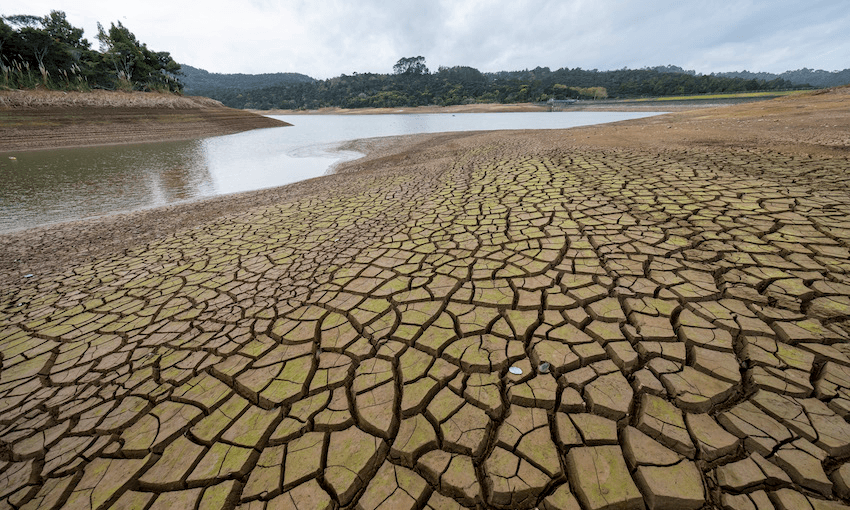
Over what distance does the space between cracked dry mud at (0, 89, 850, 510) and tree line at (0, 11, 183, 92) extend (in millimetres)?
31732

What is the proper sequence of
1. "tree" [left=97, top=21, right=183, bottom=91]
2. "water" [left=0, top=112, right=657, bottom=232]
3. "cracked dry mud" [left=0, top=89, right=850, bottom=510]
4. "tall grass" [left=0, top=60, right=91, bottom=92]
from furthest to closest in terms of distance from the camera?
"tree" [left=97, top=21, right=183, bottom=91] < "tall grass" [left=0, top=60, right=91, bottom=92] < "water" [left=0, top=112, right=657, bottom=232] < "cracked dry mud" [left=0, top=89, right=850, bottom=510]

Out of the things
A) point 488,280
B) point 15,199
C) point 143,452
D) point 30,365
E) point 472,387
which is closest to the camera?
point 143,452

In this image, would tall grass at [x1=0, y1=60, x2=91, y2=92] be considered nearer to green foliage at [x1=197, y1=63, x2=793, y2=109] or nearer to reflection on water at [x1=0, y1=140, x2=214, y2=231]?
reflection on water at [x1=0, y1=140, x2=214, y2=231]

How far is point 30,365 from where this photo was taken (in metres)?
2.22

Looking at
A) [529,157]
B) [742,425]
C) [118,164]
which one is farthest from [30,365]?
[118,164]

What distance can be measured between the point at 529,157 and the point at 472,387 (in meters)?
7.05

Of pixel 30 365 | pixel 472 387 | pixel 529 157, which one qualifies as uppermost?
pixel 529 157

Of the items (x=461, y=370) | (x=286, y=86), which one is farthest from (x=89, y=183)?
(x=286, y=86)

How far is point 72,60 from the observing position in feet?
99.3

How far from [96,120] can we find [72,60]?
707 inches

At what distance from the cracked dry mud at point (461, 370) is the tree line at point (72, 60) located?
104 feet

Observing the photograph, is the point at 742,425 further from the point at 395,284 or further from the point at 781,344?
the point at 395,284

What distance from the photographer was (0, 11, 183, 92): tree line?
24672mm

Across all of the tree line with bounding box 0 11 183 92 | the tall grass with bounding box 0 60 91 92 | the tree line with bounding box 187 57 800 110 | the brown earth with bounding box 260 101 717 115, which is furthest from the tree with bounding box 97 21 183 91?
the tree line with bounding box 187 57 800 110
